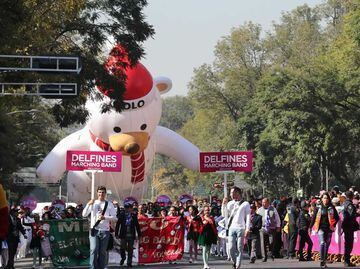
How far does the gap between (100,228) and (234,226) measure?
107 inches

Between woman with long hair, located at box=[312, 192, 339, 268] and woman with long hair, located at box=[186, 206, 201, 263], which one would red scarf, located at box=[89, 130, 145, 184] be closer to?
woman with long hair, located at box=[186, 206, 201, 263]

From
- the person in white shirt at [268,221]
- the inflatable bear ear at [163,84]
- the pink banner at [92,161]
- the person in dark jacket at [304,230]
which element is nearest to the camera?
the person in dark jacket at [304,230]

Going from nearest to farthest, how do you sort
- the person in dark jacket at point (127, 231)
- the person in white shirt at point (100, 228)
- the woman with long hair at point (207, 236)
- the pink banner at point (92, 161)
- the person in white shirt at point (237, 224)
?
the person in white shirt at point (100, 228) → the person in white shirt at point (237, 224) → the woman with long hair at point (207, 236) → the person in dark jacket at point (127, 231) → the pink banner at point (92, 161)

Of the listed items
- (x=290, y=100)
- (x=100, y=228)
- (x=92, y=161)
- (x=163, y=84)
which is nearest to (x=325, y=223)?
(x=100, y=228)

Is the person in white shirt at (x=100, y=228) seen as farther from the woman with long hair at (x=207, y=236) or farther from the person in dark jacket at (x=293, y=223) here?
the person in dark jacket at (x=293, y=223)

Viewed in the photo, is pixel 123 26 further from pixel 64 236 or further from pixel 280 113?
pixel 280 113

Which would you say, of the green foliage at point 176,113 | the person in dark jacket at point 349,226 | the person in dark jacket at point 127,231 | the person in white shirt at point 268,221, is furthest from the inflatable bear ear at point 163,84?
the green foliage at point 176,113

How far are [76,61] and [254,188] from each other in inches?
1946

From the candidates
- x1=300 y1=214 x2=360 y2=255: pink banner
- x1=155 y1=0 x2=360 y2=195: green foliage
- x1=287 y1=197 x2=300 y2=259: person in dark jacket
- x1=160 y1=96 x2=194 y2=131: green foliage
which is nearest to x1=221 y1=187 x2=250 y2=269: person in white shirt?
x1=300 y1=214 x2=360 y2=255: pink banner

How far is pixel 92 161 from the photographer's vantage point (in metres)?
28.3

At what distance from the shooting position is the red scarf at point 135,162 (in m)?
33.9

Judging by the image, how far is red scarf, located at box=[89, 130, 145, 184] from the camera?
111ft

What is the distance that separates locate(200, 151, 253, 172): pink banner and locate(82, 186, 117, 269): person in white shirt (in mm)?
10114

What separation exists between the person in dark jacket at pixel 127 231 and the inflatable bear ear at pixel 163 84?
1204 centimetres
